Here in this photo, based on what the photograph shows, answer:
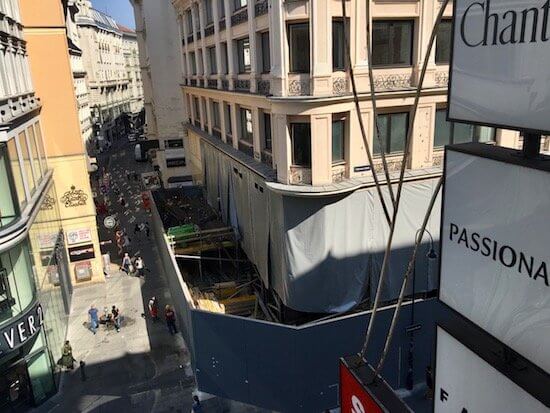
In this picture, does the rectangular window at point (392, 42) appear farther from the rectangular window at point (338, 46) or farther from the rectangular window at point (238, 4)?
the rectangular window at point (238, 4)

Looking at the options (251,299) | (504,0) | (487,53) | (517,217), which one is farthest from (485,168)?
(251,299)

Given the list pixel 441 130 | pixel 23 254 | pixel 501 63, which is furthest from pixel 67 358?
pixel 501 63

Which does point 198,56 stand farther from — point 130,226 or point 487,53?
point 487,53

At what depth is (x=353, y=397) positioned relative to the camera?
548 cm

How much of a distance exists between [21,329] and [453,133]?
18.6m

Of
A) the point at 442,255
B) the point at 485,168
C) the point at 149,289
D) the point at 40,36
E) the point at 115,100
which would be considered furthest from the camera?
the point at 115,100

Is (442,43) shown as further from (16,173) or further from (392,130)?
(16,173)

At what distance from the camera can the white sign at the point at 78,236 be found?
91.0 ft

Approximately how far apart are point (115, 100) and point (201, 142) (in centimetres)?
6546

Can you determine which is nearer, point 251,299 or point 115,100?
point 251,299

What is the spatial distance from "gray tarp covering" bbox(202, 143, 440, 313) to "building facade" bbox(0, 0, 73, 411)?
9662 millimetres

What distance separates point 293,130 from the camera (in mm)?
18438

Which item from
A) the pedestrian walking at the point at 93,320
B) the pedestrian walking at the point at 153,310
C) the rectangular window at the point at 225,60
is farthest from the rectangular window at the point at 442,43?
the pedestrian walking at the point at 93,320

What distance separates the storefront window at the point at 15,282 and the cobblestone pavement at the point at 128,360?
424 centimetres
